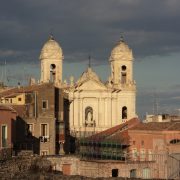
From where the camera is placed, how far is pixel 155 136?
46.1 meters

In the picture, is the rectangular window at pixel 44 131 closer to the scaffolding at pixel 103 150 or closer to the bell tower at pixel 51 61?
the scaffolding at pixel 103 150

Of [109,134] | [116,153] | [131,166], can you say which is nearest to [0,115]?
[131,166]

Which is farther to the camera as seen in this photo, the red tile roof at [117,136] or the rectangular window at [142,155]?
the red tile roof at [117,136]

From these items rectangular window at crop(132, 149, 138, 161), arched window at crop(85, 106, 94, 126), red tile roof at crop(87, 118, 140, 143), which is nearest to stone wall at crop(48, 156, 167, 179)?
rectangular window at crop(132, 149, 138, 161)

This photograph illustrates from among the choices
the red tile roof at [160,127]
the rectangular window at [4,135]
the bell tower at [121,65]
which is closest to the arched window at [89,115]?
the bell tower at [121,65]

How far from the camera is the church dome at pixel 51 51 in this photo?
83.6 meters

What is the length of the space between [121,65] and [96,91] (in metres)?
6.18

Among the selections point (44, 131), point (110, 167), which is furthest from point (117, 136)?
point (110, 167)

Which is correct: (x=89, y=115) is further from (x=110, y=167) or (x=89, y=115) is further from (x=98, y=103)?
(x=110, y=167)

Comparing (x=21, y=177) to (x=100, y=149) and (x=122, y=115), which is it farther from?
(x=122, y=115)

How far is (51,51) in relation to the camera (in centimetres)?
8362

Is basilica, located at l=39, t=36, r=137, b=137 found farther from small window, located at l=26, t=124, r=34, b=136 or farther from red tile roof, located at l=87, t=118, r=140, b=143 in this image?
small window, located at l=26, t=124, r=34, b=136

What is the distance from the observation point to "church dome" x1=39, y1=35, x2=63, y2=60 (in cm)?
8362

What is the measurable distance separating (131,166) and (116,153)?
8928mm
